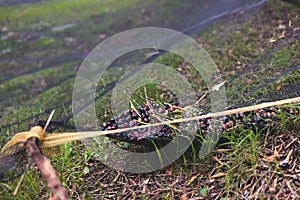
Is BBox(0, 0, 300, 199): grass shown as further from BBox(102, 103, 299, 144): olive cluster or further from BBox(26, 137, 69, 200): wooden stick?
BBox(26, 137, 69, 200): wooden stick

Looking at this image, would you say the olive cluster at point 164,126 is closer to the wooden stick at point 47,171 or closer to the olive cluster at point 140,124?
the olive cluster at point 140,124

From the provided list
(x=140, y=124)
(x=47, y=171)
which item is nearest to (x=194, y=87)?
(x=140, y=124)

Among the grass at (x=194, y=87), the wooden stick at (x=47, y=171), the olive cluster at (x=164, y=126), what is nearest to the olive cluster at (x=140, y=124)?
the olive cluster at (x=164, y=126)

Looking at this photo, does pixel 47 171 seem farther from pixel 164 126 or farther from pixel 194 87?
pixel 194 87

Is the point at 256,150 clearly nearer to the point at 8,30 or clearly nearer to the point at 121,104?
the point at 121,104

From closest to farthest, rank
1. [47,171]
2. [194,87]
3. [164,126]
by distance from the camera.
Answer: [47,171]
[164,126]
[194,87]
